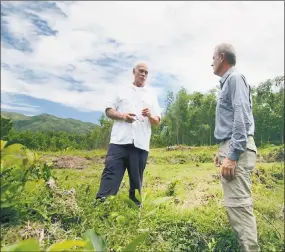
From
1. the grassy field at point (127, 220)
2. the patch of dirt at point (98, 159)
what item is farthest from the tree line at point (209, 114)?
the grassy field at point (127, 220)

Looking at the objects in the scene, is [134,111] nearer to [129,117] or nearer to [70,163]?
[129,117]

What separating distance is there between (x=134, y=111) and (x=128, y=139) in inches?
11.3

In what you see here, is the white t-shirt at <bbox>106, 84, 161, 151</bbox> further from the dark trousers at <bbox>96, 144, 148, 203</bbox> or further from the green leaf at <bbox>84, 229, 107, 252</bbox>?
the green leaf at <bbox>84, 229, 107, 252</bbox>

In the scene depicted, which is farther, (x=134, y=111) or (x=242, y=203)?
(x=134, y=111)

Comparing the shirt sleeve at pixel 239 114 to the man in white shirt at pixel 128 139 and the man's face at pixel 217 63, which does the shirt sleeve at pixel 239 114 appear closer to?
the man's face at pixel 217 63

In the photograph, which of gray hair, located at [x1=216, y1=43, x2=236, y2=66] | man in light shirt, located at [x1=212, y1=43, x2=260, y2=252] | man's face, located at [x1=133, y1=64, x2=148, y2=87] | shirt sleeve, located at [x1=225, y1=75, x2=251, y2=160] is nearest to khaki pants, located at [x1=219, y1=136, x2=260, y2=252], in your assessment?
man in light shirt, located at [x1=212, y1=43, x2=260, y2=252]

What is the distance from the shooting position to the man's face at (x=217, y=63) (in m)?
2.88

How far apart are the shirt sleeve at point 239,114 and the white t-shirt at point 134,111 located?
36.5 inches

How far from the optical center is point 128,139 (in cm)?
338

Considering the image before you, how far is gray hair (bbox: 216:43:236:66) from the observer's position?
2.85 m

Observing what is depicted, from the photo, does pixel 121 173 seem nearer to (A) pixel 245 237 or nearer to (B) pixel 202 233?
(B) pixel 202 233

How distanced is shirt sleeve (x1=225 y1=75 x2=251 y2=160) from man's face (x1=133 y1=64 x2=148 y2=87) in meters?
1.02

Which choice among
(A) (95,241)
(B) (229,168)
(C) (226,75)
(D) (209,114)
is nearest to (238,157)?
(B) (229,168)

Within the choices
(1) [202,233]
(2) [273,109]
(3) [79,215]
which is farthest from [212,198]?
(2) [273,109]
